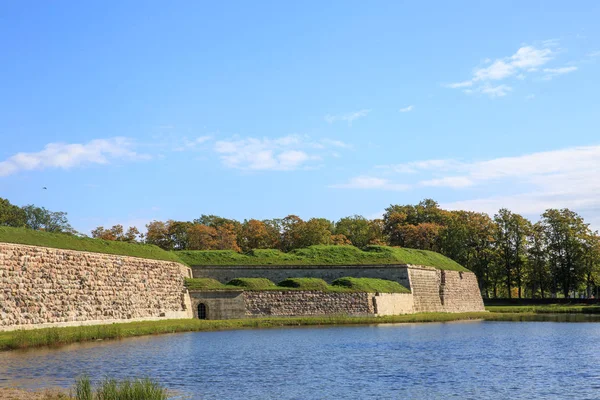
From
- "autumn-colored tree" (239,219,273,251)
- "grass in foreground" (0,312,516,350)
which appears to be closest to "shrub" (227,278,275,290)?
"grass in foreground" (0,312,516,350)

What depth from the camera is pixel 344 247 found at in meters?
66.9

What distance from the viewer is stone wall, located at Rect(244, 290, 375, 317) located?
52.2 metres

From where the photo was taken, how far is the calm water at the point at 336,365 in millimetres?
20672

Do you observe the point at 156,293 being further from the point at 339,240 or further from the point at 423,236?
the point at 423,236

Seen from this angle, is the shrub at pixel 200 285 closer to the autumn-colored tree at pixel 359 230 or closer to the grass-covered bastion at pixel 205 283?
the grass-covered bastion at pixel 205 283

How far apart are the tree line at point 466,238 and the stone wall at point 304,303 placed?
126 feet

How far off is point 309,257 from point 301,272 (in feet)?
8.77

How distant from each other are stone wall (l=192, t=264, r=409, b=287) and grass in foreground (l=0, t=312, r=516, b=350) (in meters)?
5.23

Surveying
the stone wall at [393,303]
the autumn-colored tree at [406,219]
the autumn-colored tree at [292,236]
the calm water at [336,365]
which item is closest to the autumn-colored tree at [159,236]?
the autumn-colored tree at [292,236]

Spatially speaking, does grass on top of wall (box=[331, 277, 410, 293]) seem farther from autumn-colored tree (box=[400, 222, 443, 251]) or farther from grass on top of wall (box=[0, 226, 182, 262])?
autumn-colored tree (box=[400, 222, 443, 251])

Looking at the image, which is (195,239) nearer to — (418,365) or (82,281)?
(82,281)

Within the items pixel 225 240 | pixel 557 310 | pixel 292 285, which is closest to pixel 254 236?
pixel 225 240

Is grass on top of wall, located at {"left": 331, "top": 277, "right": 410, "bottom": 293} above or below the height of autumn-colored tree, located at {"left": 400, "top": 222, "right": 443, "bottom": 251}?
below

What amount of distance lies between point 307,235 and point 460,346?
59.4m
